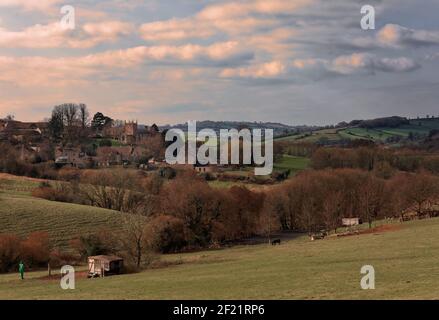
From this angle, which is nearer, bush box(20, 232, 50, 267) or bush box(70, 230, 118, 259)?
bush box(20, 232, 50, 267)

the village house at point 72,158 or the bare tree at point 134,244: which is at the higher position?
the village house at point 72,158

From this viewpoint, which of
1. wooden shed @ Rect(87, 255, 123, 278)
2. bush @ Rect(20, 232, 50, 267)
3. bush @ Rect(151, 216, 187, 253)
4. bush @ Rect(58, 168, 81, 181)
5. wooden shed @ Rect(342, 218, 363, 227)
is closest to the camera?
wooden shed @ Rect(87, 255, 123, 278)

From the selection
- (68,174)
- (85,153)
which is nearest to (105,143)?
(85,153)

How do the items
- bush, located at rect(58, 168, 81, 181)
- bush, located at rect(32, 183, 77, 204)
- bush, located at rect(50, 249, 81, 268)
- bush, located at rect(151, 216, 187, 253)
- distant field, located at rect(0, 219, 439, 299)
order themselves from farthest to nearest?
bush, located at rect(58, 168, 81, 181), bush, located at rect(32, 183, 77, 204), bush, located at rect(151, 216, 187, 253), bush, located at rect(50, 249, 81, 268), distant field, located at rect(0, 219, 439, 299)

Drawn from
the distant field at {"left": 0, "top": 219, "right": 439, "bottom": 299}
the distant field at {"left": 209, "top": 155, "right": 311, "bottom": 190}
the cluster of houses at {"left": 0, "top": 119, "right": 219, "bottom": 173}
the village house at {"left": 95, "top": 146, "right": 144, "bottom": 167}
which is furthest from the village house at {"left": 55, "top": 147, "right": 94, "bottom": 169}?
the distant field at {"left": 0, "top": 219, "right": 439, "bottom": 299}

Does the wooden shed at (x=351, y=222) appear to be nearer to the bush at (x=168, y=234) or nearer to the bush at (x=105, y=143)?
the bush at (x=168, y=234)

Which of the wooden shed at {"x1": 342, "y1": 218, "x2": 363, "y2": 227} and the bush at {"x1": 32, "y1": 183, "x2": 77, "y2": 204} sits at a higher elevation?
the bush at {"x1": 32, "y1": 183, "x2": 77, "y2": 204}

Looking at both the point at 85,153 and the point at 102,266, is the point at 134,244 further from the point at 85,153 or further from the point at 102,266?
the point at 85,153

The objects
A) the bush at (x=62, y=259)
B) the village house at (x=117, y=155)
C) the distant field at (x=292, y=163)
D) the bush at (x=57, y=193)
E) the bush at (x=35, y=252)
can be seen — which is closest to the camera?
the bush at (x=35, y=252)

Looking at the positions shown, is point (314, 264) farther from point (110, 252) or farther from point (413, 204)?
point (413, 204)

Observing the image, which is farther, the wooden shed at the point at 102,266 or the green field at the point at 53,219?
the green field at the point at 53,219

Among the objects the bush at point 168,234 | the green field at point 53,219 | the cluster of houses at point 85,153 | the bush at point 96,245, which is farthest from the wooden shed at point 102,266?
the cluster of houses at point 85,153

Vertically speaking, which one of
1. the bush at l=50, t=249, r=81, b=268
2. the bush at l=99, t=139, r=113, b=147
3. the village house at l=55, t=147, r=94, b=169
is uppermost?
the bush at l=99, t=139, r=113, b=147

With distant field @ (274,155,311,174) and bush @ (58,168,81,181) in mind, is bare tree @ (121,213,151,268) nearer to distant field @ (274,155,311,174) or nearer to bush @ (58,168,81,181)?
bush @ (58,168,81,181)
